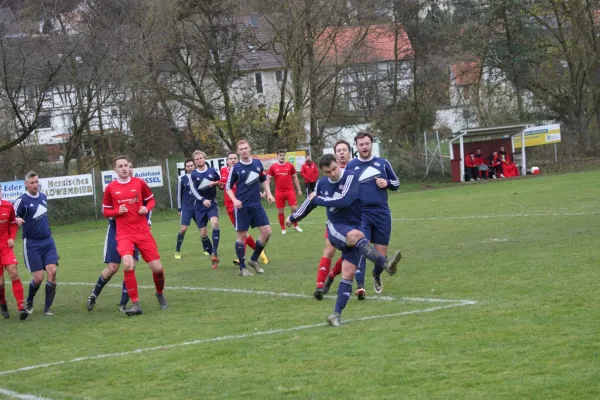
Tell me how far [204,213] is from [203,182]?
82 centimetres

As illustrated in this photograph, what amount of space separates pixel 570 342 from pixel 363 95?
48.1 m

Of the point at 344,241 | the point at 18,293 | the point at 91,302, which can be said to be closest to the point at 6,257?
the point at 18,293

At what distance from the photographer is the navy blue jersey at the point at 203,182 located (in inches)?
659

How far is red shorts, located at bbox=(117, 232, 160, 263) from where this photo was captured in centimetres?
1115

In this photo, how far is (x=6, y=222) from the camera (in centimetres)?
1212

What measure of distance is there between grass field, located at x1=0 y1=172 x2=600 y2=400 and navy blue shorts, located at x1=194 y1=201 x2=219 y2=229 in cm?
108

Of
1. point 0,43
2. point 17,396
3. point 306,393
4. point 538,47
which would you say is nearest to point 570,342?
point 306,393

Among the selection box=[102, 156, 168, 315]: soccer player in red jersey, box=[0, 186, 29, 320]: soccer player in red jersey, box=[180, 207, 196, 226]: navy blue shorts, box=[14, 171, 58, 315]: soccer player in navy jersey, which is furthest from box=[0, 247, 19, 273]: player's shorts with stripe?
box=[180, 207, 196, 226]: navy blue shorts

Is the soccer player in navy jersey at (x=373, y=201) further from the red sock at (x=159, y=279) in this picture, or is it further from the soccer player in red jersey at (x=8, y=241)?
the soccer player in red jersey at (x=8, y=241)

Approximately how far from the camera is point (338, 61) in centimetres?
4375

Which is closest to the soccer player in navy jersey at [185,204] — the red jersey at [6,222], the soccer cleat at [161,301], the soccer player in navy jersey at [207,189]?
the soccer player in navy jersey at [207,189]

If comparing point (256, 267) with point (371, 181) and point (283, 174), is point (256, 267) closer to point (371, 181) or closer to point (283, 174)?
point (371, 181)

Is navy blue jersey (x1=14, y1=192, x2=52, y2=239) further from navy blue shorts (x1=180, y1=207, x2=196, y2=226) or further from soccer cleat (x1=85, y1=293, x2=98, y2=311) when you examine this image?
navy blue shorts (x1=180, y1=207, x2=196, y2=226)

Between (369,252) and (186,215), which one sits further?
(186,215)
